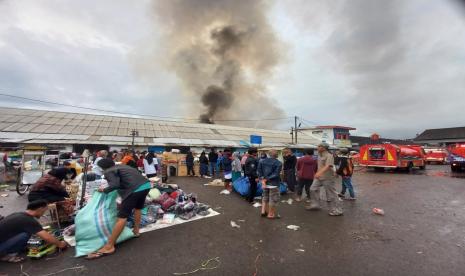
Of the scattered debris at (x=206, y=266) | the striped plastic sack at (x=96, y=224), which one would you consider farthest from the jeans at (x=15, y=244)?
the scattered debris at (x=206, y=266)

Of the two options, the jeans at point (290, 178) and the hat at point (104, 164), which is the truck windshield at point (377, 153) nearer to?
the jeans at point (290, 178)

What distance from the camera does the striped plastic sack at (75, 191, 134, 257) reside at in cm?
372

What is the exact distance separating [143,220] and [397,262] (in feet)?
15.5

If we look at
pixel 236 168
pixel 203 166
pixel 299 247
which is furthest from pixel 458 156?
pixel 299 247

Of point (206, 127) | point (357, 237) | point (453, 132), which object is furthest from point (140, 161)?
point (453, 132)

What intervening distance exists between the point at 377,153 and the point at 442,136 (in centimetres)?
5995

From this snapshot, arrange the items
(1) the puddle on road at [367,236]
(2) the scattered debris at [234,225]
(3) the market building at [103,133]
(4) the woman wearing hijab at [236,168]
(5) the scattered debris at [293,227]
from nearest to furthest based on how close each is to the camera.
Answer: (1) the puddle on road at [367,236], (5) the scattered debris at [293,227], (2) the scattered debris at [234,225], (4) the woman wearing hijab at [236,168], (3) the market building at [103,133]

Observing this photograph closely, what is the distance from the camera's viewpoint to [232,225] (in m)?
5.07

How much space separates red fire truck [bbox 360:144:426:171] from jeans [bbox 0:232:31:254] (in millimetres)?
19604

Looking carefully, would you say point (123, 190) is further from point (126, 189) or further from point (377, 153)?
point (377, 153)

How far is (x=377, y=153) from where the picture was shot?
1733 cm

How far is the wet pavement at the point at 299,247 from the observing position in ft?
10.6

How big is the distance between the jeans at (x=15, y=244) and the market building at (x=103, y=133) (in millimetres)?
20710

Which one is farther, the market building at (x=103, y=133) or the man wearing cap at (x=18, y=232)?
the market building at (x=103, y=133)
